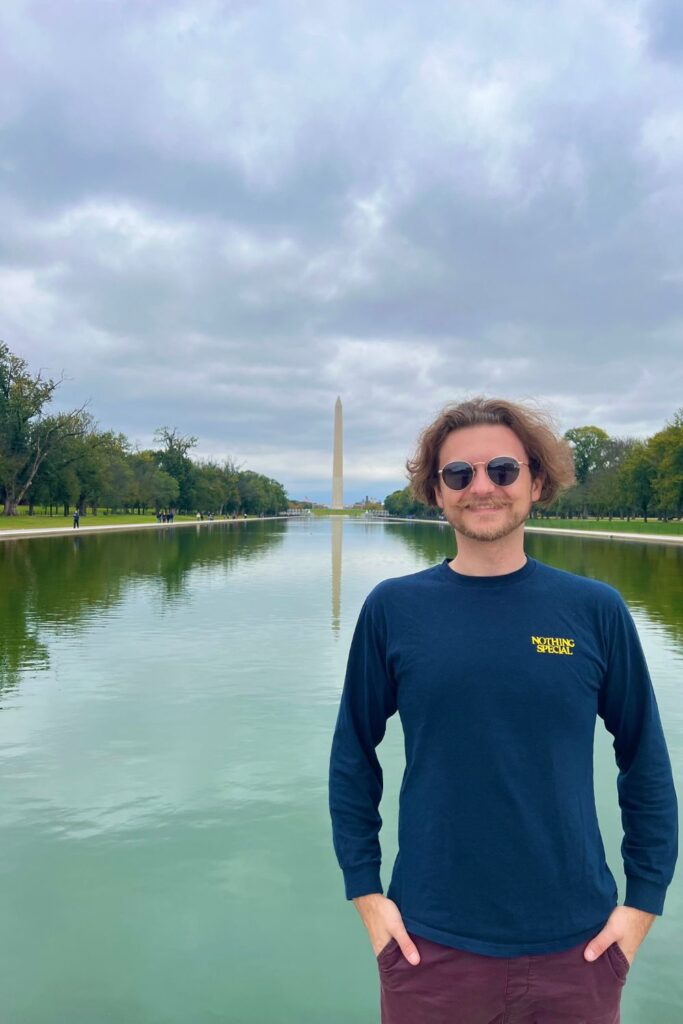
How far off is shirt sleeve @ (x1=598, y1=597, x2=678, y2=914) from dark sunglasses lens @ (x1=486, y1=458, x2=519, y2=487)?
0.51 m

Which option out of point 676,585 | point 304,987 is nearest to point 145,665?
point 304,987

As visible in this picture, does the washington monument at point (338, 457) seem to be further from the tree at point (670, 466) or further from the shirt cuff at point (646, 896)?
the shirt cuff at point (646, 896)

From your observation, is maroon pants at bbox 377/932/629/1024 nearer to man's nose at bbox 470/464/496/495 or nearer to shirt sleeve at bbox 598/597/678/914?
shirt sleeve at bbox 598/597/678/914

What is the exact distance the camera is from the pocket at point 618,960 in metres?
2.03

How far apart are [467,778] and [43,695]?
7.83 m

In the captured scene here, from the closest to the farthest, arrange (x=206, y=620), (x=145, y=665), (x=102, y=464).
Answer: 1. (x=145, y=665)
2. (x=206, y=620)
3. (x=102, y=464)

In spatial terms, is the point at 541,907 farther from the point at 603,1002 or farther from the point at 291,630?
the point at 291,630

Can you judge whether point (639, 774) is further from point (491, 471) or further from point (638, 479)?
point (638, 479)

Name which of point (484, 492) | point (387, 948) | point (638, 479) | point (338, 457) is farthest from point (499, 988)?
point (338, 457)

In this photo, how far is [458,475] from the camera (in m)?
2.41

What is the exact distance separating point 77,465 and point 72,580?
54.3 m

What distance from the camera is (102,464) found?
73688 mm

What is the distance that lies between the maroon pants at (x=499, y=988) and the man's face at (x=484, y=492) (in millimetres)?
1161

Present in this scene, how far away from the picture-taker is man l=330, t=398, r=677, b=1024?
1.98 meters
